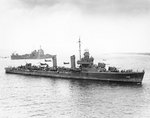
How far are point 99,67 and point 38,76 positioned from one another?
2191 cm

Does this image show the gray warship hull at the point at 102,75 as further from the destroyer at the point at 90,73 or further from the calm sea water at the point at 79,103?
the calm sea water at the point at 79,103

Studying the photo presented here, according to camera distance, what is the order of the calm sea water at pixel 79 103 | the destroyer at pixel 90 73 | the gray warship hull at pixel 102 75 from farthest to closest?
the destroyer at pixel 90 73, the gray warship hull at pixel 102 75, the calm sea water at pixel 79 103

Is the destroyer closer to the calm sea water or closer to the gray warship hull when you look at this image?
the gray warship hull

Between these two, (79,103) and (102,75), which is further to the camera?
(102,75)

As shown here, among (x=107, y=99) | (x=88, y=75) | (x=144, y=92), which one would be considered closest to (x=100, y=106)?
(x=107, y=99)

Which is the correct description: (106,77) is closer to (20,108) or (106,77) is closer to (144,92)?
(144,92)

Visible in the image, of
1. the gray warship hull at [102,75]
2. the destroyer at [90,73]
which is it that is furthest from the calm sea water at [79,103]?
the destroyer at [90,73]

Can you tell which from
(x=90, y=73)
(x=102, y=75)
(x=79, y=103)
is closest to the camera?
(x=79, y=103)

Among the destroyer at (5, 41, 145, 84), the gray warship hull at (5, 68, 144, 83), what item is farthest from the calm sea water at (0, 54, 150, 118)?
the destroyer at (5, 41, 145, 84)

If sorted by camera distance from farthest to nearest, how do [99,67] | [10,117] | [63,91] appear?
[99,67]
[63,91]
[10,117]

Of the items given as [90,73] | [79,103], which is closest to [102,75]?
[90,73]

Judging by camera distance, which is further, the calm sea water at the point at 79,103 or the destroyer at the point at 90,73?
the destroyer at the point at 90,73

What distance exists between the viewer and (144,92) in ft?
161

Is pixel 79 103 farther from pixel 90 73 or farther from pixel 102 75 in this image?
pixel 90 73
